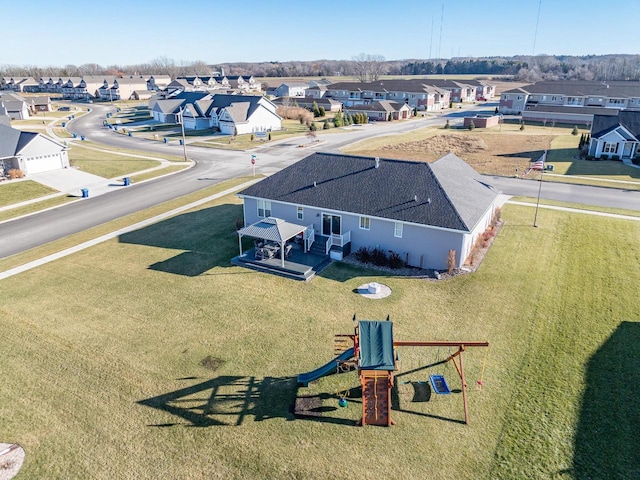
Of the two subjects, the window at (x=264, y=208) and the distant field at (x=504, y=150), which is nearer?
the window at (x=264, y=208)

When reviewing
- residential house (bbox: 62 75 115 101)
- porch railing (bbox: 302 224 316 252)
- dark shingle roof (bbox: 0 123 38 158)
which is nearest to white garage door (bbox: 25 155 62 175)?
dark shingle roof (bbox: 0 123 38 158)

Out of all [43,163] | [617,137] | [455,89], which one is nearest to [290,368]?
[43,163]

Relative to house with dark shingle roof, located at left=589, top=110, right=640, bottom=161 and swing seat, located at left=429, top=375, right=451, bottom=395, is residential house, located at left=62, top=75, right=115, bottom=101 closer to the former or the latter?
house with dark shingle roof, located at left=589, top=110, right=640, bottom=161

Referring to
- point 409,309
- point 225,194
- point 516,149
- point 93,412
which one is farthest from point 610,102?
point 93,412

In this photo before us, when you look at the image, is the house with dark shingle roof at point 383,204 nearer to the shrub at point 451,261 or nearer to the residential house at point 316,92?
the shrub at point 451,261

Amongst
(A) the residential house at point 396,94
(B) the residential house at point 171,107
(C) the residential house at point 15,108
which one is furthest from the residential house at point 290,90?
(C) the residential house at point 15,108

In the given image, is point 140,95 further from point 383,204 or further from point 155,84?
point 383,204
